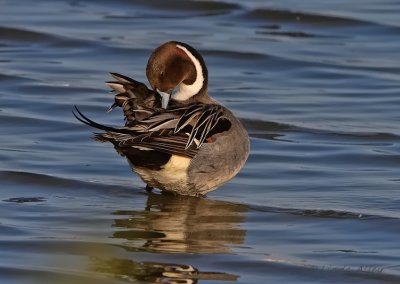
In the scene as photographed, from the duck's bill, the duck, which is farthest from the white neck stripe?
the duck's bill

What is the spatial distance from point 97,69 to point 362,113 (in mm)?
3150

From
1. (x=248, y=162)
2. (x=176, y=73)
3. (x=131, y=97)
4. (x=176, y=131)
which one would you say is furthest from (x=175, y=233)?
(x=248, y=162)

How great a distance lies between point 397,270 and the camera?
8.12 metres

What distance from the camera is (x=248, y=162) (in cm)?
1141

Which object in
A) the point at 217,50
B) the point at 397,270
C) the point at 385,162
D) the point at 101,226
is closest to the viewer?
the point at 397,270

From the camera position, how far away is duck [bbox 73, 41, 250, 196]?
9.36 metres

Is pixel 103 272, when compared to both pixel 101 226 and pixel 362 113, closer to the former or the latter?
pixel 101 226

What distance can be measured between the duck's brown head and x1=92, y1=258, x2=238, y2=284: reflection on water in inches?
78.1

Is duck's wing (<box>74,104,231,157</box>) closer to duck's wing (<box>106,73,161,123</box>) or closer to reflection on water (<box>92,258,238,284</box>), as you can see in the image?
duck's wing (<box>106,73,161,123</box>)

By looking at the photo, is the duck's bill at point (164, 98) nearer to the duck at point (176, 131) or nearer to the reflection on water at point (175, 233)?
the duck at point (176, 131)

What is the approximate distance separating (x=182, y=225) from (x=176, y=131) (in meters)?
0.62

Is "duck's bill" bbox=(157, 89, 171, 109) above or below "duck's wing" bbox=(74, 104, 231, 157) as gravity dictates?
above

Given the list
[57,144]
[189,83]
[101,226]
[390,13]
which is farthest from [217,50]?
[101,226]

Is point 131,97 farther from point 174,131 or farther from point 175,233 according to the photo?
point 175,233
